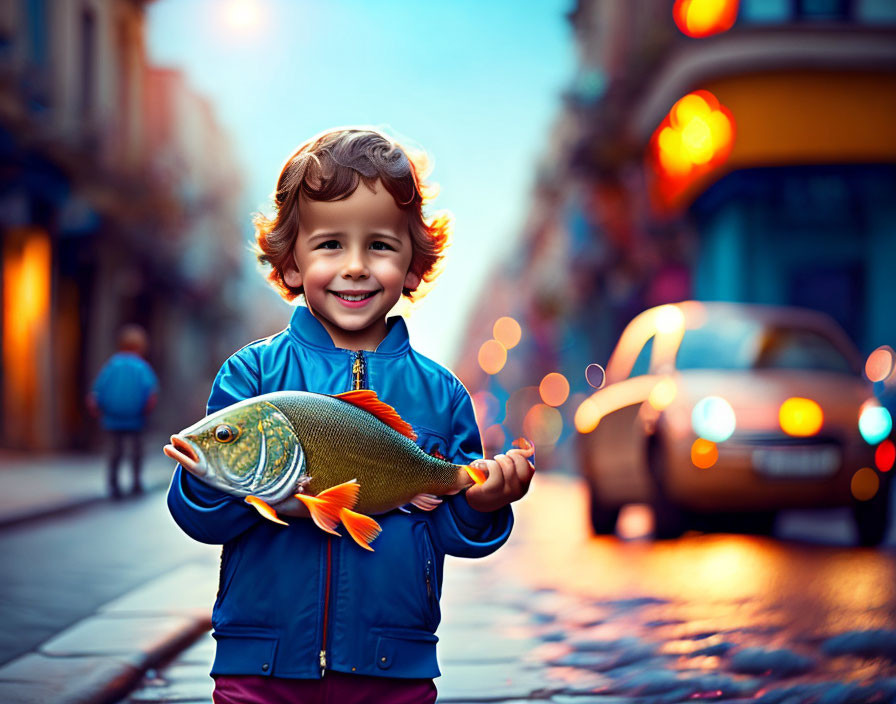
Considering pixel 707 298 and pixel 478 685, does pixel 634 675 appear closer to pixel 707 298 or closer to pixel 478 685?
pixel 478 685

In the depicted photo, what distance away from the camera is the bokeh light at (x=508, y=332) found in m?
68.9

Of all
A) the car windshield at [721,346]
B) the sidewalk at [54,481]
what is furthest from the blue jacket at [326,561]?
the sidewalk at [54,481]

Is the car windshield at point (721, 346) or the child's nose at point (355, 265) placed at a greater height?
the car windshield at point (721, 346)

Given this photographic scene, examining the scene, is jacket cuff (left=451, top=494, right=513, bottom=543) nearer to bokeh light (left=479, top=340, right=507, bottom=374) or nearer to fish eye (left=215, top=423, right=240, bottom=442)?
fish eye (left=215, top=423, right=240, bottom=442)

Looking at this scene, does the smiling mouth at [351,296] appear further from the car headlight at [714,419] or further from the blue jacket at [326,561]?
the car headlight at [714,419]

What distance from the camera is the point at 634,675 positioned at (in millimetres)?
4441

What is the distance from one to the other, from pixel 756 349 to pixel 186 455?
7368mm

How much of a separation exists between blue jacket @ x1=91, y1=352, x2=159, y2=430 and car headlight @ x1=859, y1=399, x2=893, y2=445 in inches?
277

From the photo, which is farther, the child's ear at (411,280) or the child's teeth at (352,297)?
the child's ear at (411,280)

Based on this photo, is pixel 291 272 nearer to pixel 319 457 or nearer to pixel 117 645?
pixel 319 457

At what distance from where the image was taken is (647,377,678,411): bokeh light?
8672 mm

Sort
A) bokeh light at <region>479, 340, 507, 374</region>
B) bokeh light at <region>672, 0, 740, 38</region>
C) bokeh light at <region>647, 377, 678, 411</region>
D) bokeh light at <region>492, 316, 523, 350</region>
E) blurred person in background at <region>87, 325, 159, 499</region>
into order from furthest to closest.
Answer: bokeh light at <region>479, 340, 507, 374</region> → bokeh light at <region>492, 316, 523, 350</region> → bokeh light at <region>672, 0, 740, 38</region> → blurred person in background at <region>87, 325, 159, 499</region> → bokeh light at <region>647, 377, 678, 411</region>

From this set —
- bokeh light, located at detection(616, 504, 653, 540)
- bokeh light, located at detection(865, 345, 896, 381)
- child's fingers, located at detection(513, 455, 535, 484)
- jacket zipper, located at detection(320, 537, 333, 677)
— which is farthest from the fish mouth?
bokeh light, located at detection(865, 345, 896, 381)

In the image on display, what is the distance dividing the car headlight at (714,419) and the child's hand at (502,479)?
20.2 feet
